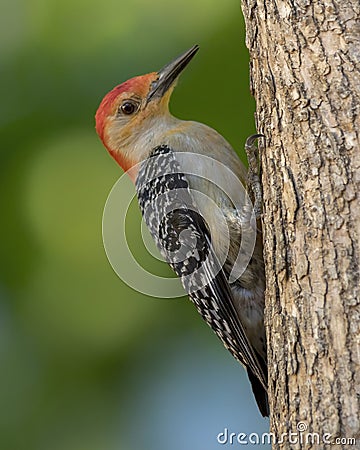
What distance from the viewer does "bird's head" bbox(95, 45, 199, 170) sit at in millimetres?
5508

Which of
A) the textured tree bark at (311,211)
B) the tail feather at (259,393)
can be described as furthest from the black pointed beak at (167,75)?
the tail feather at (259,393)

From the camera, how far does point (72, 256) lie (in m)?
6.80

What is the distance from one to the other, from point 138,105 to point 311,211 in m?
2.34

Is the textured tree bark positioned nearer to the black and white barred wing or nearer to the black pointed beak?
the black and white barred wing

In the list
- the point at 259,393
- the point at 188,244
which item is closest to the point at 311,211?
the point at 188,244

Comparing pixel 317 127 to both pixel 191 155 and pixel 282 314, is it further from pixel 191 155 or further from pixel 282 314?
pixel 191 155

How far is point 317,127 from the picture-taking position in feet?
12.0

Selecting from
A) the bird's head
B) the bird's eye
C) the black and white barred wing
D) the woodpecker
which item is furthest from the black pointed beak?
the black and white barred wing

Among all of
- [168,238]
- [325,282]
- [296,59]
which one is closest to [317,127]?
[296,59]

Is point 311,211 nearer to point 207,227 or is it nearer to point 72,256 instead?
point 207,227

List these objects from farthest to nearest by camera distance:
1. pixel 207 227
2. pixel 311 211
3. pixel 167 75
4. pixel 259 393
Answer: pixel 167 75
pixel 259 393
pixel 207 227
pixel 311 211

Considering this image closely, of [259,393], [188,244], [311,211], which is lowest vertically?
[259,393]

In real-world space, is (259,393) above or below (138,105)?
below

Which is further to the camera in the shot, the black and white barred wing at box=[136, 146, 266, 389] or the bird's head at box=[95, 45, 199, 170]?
the bird's head at box=[95, 45, 199, 170]
